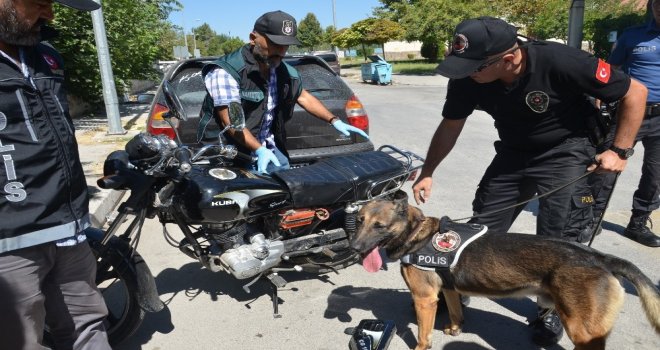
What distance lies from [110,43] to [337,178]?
1125cm

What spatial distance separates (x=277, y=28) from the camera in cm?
346

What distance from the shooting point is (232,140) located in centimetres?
381

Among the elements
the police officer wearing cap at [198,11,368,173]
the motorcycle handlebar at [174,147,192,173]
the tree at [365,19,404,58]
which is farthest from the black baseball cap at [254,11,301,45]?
the tree at [365,19,404,58]

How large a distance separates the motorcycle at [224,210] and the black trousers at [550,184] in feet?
2.59

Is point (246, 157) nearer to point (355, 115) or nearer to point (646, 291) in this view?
point (355, 115)

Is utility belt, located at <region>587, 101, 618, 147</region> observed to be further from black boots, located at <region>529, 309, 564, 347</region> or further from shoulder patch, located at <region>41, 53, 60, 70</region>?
shoulder patch, located at <region>41, 53, 60, 70</region>

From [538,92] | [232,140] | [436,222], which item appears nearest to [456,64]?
[538,92]

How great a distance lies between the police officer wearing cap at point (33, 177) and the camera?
1.88 m

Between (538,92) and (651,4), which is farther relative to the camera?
(651,4)

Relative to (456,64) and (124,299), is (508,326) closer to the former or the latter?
(456,64)

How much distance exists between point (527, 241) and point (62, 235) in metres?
2.23

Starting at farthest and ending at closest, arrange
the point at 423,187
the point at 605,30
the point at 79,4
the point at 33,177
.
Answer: the point at 605,30 < the point at 423,187 < the point at 79,4 < the point at 33,177

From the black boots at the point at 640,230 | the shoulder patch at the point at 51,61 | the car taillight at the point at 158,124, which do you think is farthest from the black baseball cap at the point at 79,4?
the black boots at the point at 640,230

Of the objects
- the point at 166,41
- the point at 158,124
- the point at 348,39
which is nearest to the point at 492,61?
the point at 158,124
